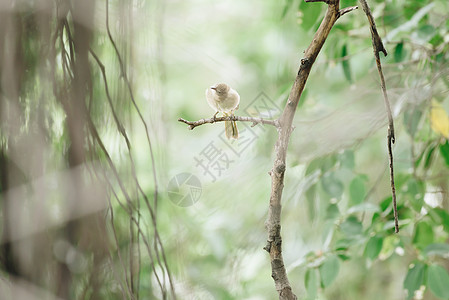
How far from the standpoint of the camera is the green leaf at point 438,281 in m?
0.73

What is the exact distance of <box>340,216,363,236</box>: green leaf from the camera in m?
0.80

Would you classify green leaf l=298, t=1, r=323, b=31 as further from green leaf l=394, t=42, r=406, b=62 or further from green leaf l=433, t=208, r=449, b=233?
green leaf l=433, t=208, r=449, b=233

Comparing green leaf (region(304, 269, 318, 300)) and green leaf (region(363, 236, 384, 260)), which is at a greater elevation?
green leaf (region(363, 236, 384, 260))

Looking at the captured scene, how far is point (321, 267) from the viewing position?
2.53 ft

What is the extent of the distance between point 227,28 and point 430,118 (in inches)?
51.2

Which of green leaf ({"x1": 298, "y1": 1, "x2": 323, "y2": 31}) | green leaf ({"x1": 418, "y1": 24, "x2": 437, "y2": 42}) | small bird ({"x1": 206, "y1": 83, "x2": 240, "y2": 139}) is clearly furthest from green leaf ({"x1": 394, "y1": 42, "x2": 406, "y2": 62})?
small bird ({"x1": 206, "y1": 83, "x2": 240, "y2": 139})

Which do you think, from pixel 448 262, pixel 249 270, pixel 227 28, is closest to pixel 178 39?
pixel 249 270

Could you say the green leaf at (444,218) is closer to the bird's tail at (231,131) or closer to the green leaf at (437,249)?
the green leaf at (437,249)

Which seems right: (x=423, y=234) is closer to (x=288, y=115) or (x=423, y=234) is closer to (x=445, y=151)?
(x=445, y=151)

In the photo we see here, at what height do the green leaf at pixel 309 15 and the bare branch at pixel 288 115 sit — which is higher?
the green leaf at pixel 309 15

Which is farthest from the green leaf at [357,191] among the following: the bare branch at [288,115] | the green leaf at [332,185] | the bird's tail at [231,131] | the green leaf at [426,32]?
the bare branch at [288,115]

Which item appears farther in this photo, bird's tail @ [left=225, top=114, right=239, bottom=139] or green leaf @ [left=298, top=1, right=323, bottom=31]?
green leaf @ [left=298, top=1, right=323, bottom=31]

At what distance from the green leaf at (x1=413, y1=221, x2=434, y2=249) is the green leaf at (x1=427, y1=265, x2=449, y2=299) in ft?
0.27

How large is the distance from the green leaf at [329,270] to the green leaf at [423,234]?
0.15 metres
